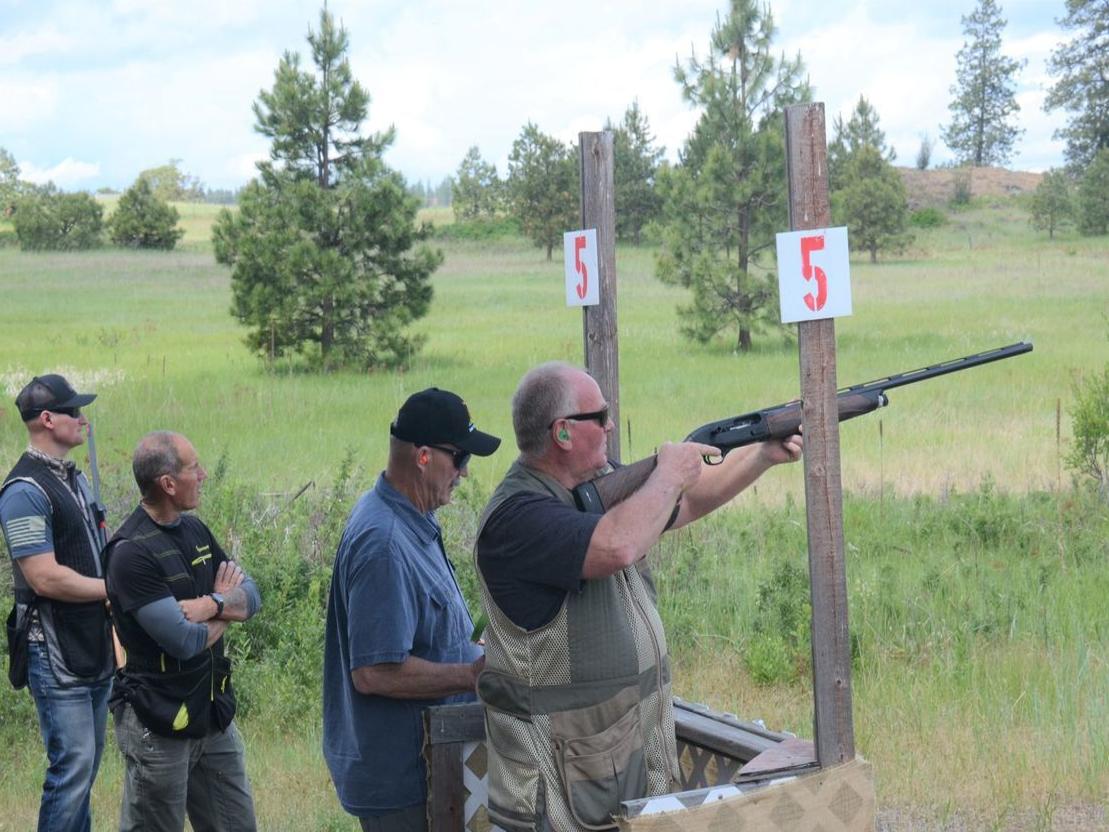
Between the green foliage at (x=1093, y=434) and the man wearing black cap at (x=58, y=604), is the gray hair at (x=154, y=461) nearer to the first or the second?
the man wearing black cap at (x=58, y=604)

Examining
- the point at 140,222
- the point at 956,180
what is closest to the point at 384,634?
the point at 140,222

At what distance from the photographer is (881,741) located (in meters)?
5.49

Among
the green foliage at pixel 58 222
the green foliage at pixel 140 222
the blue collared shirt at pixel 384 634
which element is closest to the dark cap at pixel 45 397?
the blue collared shirt at pixel 384 634

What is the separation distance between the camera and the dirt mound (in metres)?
62.2

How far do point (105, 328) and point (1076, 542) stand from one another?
20.0m

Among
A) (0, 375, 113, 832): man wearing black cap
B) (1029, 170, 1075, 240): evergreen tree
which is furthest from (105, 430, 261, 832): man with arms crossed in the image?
(1029, 170, 1075, 240): evergreen tree

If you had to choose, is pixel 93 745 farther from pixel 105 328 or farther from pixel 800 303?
pixel 105 328

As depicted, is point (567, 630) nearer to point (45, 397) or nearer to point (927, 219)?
point (45, 397)

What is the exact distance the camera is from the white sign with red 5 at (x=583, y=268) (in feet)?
16.5

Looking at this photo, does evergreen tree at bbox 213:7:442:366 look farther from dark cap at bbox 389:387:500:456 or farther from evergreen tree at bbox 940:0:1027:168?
evergreen tree at bbox 940:0:1027:168

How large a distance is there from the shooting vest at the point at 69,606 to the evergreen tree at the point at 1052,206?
45.9 metres

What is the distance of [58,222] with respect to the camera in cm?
4106

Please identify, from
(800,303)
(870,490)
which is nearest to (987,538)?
(870,490)

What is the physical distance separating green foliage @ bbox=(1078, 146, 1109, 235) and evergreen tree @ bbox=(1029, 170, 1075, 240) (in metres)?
1.48
